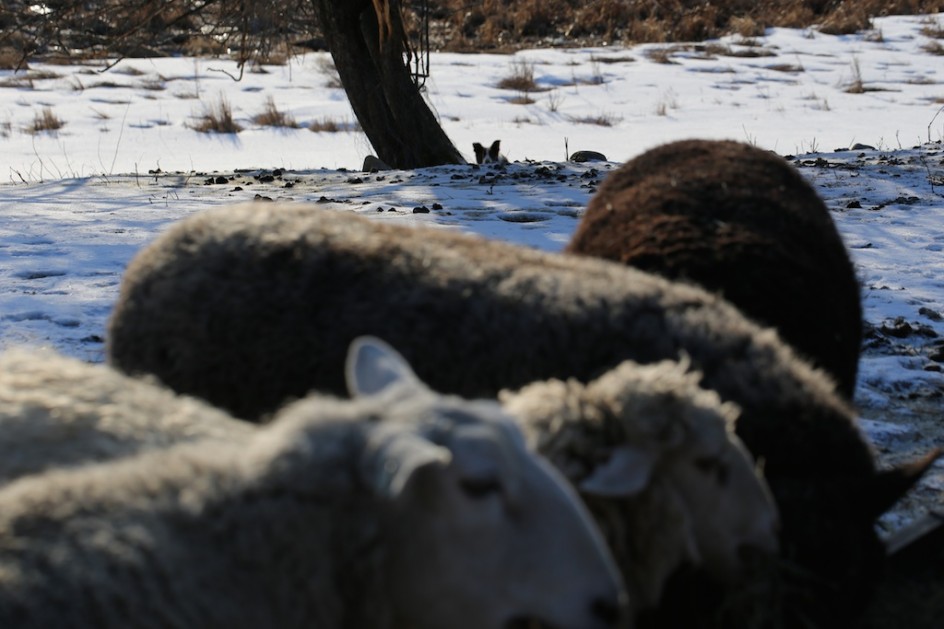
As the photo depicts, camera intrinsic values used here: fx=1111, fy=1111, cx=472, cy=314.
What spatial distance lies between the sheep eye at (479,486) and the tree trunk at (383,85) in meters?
8.37

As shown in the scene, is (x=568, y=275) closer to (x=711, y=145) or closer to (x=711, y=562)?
(x=711, y=562)

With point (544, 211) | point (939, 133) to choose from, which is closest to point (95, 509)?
point (544, 211)

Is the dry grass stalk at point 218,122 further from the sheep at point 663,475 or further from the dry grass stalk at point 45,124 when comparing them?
the sheep at point 663,475

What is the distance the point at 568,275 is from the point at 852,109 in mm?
13650

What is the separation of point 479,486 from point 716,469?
0.88 m

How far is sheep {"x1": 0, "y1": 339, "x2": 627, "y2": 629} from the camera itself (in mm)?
2184

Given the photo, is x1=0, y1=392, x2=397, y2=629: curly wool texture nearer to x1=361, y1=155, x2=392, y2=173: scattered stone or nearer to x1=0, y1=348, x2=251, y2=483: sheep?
x1=0, y1=348, x2=251, y2=483: sheep

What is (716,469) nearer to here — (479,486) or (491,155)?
(479,486)

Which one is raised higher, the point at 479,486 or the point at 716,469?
the point at 479,486

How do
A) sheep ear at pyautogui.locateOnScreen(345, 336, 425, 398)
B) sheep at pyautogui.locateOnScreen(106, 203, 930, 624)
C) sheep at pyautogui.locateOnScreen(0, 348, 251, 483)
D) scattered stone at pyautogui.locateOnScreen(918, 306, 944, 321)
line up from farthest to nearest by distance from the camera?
scattered stone at pyautogui.locateOnScreen(918, 306, 944, 321), sheep at pyautogui.locateOnScreen(106, 203, 930, 624), sheep at pyautogui.locateOnScreen(0, 348, 251, 483), sheep ear at pyautogui.locateOnScreen(345, 336, 425, 398)

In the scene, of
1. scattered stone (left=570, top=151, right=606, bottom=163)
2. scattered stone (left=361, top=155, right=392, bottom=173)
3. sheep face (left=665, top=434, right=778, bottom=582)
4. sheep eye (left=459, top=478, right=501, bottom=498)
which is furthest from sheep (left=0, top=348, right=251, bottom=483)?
scattered stone (left=570, top=151, right=606, bottom=163)

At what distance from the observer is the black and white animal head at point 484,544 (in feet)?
7.34

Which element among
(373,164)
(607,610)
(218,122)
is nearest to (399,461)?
(607,610)

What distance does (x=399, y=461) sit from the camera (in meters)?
2.17
